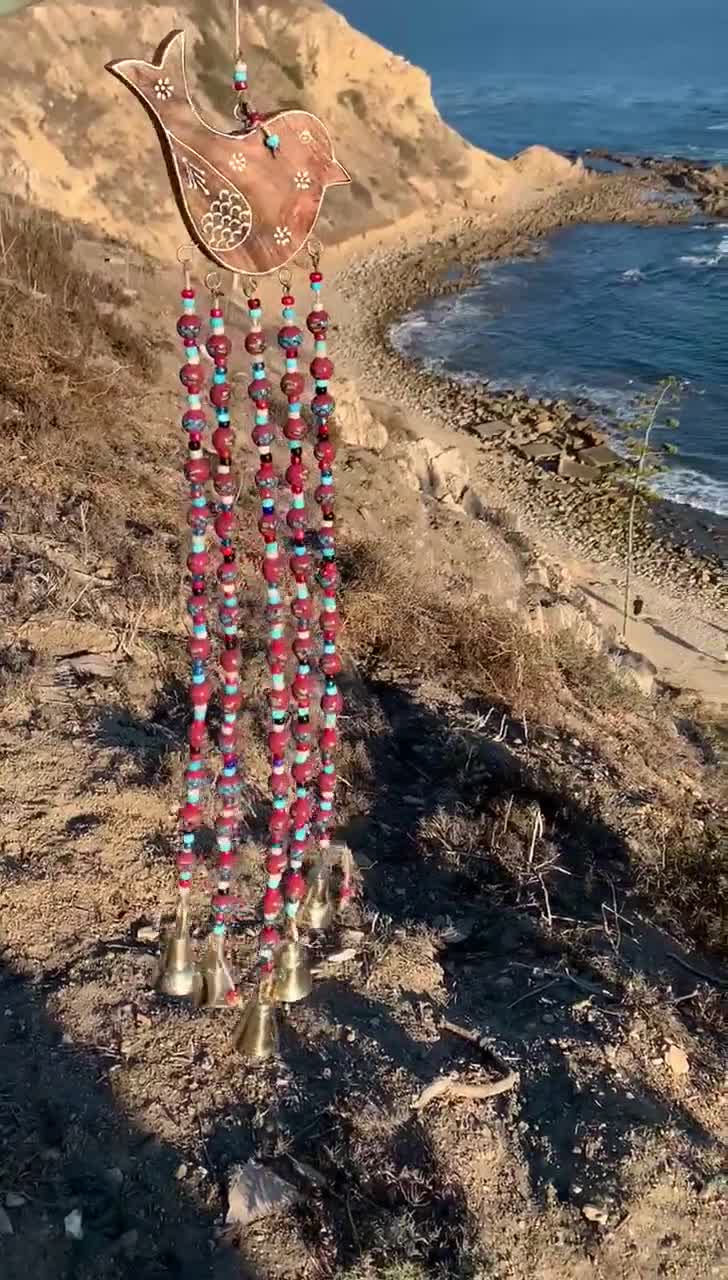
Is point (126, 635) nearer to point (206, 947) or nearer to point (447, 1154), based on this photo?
point (206, 947)

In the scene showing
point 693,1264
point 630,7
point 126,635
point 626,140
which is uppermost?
point 630,7

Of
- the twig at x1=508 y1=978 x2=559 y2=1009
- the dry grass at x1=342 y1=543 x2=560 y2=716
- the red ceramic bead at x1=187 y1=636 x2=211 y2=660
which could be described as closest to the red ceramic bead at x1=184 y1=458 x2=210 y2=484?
the red ceramic bead at x1=187 y1=636 x2=211 y2=660

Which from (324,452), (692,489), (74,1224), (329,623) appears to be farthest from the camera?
(692,489)

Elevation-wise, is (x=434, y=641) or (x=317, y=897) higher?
(x=434, y=641)

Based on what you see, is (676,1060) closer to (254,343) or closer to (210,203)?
(254,343)

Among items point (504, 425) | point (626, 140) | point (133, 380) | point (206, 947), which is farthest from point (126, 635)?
point (626, 140)

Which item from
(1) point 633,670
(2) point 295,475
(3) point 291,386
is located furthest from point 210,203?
(1) point 633,670
